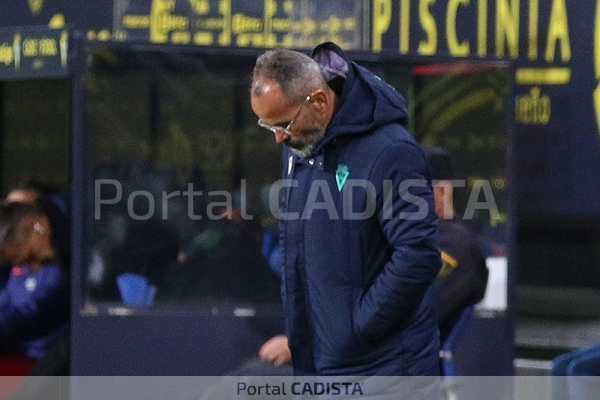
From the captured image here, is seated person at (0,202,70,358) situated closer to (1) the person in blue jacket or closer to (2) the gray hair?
(1) the person in blue jacket

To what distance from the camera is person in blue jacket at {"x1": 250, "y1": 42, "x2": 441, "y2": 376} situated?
3.06m

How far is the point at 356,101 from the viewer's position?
3.16 m

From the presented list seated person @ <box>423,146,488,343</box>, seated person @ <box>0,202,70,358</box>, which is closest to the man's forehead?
seated person @ <box>423,146,488,343</box>

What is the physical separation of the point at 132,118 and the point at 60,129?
1.47m

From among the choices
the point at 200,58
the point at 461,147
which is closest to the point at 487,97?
the point at 461,147

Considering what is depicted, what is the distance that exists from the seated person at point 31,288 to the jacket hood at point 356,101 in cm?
245

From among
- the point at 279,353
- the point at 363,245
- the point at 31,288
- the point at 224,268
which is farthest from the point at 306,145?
the point at 31,288

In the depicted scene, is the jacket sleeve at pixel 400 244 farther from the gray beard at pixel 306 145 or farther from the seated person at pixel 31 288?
the seated person at pixel 31 288

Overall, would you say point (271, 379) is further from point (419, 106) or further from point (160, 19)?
point (160, 19)

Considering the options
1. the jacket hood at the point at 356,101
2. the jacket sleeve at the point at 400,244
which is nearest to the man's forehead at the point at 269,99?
the jacket hood at the point at 356,101

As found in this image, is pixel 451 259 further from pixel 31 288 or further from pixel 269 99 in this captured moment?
pixel 269 99

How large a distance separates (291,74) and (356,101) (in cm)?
18

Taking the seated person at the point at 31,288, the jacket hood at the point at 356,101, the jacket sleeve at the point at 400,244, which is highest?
the jacket hood at the point at 356,101

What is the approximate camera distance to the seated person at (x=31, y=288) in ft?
17.4
